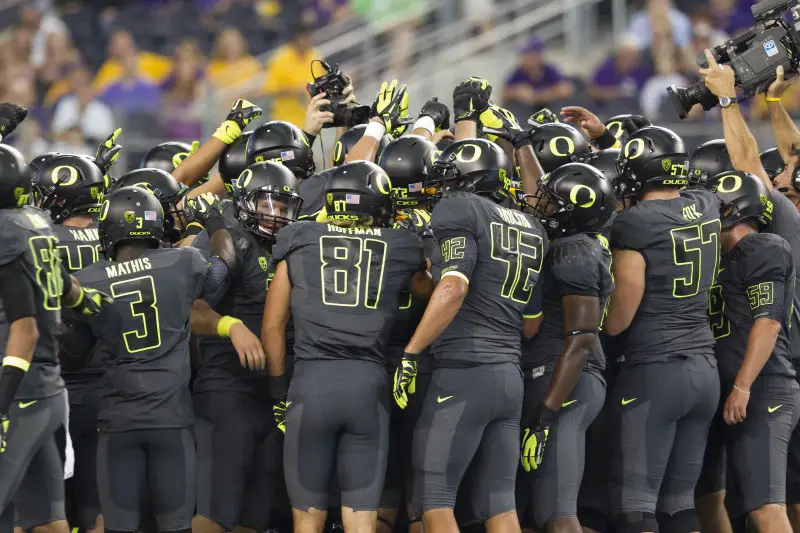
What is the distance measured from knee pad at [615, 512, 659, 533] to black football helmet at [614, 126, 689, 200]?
194 cm

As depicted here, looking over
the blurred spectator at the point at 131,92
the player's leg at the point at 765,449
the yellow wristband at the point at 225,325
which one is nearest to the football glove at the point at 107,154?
the yellow wristband at the point at 225,325

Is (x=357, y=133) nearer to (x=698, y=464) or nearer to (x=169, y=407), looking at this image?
(x=169, y=407)

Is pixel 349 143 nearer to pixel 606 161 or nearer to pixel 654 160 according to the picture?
pixel 606 161

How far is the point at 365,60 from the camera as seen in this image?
1450cm

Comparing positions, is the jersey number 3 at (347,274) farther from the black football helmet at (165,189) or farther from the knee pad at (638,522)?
the knee pad at (638,522)

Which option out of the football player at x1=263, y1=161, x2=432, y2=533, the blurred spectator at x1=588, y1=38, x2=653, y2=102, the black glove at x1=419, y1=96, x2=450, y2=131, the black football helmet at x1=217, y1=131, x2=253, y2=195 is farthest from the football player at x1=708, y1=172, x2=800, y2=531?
the blurred spectator at x1=588, y1=38, x2=653, y2=102

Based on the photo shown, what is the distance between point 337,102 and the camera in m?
8.90

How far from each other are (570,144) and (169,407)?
318cm

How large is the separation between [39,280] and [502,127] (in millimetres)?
3321

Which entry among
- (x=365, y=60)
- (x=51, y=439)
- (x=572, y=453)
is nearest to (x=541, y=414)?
(x=572, y=453)

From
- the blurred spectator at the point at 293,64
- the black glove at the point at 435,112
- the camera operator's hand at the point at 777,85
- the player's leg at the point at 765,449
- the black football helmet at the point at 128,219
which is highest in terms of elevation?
the blurred spectator at the point at 293,64

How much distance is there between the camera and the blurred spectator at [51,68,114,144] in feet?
47.7

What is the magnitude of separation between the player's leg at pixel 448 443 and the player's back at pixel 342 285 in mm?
462

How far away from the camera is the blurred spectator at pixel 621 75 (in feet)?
44.2
